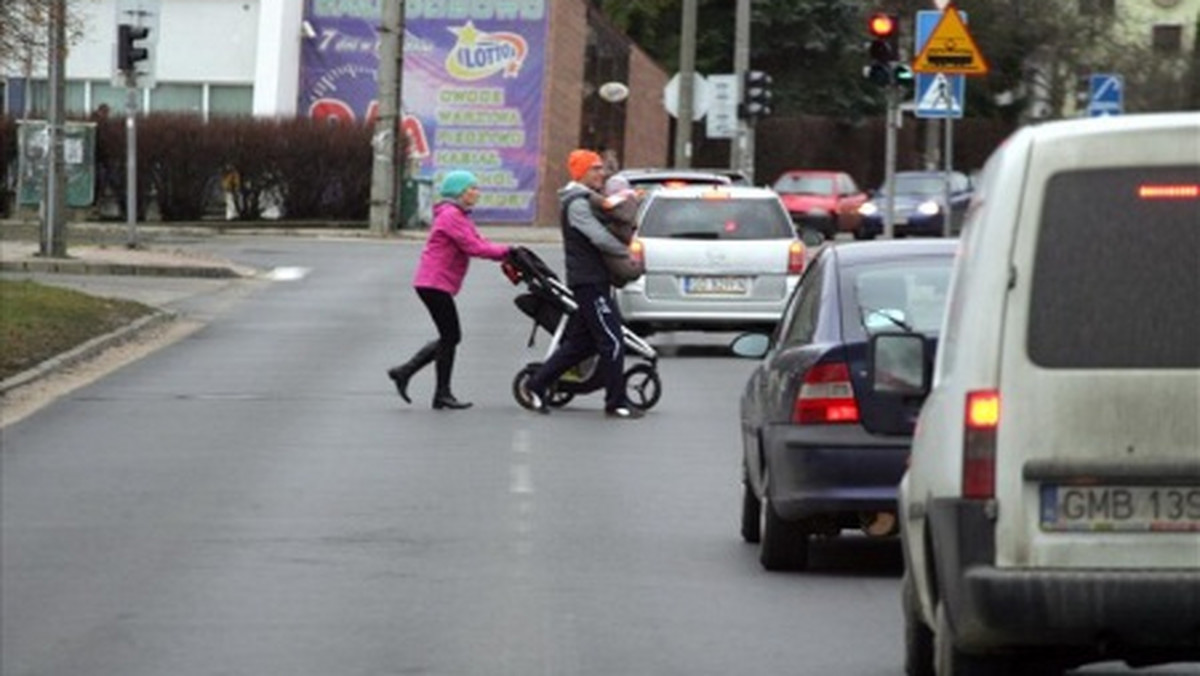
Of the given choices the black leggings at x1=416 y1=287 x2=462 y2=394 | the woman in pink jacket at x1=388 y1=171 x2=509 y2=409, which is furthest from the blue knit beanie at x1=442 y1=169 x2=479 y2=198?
the black leggings at x1=416 y1=287 x2=462 y2=394

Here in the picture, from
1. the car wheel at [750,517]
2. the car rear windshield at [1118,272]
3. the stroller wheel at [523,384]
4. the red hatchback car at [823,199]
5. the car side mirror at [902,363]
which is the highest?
the car rear windshield at [1118,272]

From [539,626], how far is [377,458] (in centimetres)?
724

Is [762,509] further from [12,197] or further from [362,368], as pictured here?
[12,197]

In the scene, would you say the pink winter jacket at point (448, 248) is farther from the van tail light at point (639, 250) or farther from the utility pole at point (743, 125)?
the utility pole at point (743, 125)

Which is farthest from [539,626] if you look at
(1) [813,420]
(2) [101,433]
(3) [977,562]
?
(2) [101,433]

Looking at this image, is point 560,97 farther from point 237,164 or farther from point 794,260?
point 794,260

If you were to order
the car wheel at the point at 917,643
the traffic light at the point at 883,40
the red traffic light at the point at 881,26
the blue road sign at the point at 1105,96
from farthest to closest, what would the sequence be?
the red traffic light at the point at 881,26, the traffic light at the point at 883,40, the blue road sign at the point at 1105,96, the car wheel at the point at 917,643

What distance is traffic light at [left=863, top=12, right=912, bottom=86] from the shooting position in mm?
35094

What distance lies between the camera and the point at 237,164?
195 ft

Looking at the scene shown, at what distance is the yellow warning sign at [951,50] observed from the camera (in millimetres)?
30844

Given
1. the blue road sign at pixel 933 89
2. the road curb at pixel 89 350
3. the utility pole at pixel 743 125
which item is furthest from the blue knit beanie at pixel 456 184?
the utility pole at pixel 743 125

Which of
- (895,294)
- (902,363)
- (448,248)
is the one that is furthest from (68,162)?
(902,363)

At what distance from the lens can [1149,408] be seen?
29.2 ft

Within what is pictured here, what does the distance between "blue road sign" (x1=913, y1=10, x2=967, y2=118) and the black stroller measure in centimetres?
893
